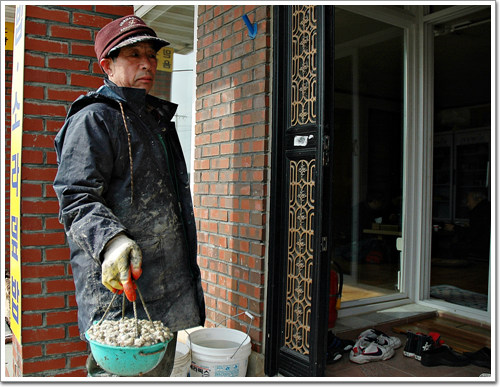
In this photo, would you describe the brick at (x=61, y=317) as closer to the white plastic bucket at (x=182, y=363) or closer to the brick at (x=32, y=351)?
the brick at (x=32, y=351)

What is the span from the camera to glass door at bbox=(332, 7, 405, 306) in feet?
16.6

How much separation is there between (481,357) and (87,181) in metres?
3.22

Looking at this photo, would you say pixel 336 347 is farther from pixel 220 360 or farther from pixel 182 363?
pixel 182 363

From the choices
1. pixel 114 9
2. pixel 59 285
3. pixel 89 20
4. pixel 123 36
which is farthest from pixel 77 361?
pixel 114 9

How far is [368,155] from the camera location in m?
6.33

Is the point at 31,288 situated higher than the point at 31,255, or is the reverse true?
the point at 31,255

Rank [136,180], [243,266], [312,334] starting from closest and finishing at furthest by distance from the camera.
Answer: [136,180], [312,334], [243,266]

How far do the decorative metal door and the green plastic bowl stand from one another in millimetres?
1443

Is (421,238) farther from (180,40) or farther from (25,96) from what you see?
(25,96)

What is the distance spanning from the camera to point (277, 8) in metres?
3.26

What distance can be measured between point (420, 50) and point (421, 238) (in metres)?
1.97

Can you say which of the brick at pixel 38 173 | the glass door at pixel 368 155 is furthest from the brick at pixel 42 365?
the glass door at pixel 368 155

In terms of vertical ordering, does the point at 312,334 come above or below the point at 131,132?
below

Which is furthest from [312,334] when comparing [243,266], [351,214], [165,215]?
[351,214]
